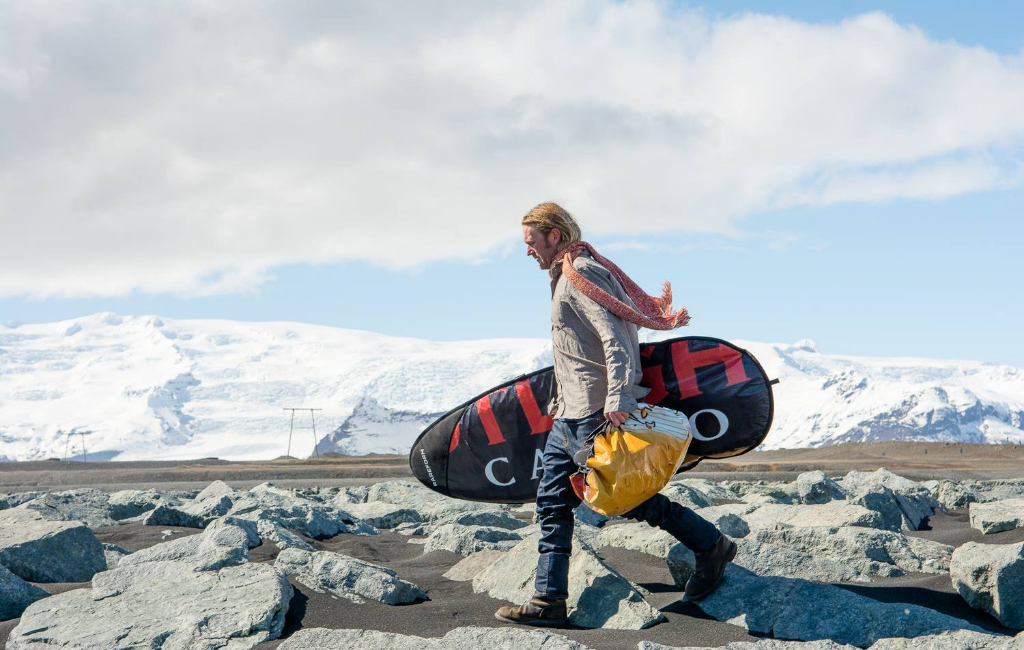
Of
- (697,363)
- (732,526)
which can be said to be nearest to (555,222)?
(697,363)

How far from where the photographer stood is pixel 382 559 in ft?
21.3

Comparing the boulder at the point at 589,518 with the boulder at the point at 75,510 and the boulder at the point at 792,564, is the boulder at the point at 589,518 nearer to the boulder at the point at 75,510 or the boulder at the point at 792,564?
the boulder at the point at 792,564

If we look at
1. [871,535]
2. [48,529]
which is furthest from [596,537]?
[48,529]

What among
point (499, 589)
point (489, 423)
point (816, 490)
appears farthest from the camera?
point (816, 490)

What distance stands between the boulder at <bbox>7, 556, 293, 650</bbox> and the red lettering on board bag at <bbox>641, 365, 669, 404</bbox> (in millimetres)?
2214

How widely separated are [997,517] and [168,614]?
560cm

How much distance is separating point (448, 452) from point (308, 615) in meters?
1.83

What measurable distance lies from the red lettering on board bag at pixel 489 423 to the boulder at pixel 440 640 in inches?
80.2

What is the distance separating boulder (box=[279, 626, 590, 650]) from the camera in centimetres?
366

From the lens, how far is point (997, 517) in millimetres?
Answer: 6484

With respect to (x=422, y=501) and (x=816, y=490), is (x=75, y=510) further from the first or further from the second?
(x=816, y=490)

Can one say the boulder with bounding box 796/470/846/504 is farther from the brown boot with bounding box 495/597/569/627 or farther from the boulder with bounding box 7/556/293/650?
the boulder with bounding box 7/556/293/650

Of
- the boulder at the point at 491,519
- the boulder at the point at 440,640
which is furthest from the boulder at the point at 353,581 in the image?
the boulder at the point at 491,519

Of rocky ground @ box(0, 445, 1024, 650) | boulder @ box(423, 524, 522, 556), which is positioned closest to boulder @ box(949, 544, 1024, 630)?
rocky ground @ box(0, 445, 1024, 650)
